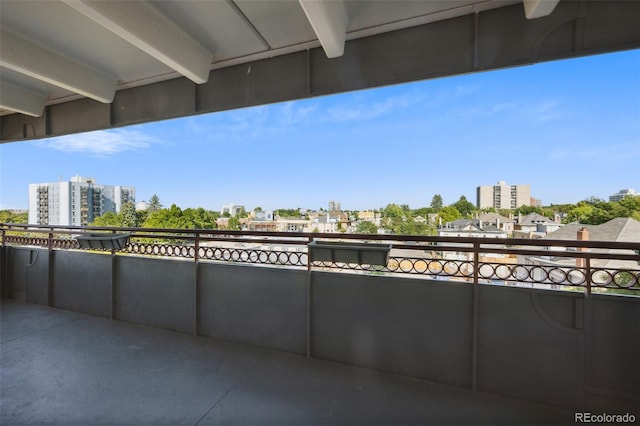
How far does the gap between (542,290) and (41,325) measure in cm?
507

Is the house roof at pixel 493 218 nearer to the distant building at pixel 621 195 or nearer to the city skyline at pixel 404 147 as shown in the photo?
the city skyline at pixel 404 147

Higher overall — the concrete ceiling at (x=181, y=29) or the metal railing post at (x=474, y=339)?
the concrete ceiling at (x=181, y=29)

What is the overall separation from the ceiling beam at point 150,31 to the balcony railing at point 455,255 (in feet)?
5.33

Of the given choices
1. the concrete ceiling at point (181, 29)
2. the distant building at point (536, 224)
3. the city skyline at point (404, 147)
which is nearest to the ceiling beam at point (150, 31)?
the concrete ceiling at point (181, 29)

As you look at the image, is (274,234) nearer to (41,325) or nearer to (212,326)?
(212,326)

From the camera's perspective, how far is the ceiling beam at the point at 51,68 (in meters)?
2.05

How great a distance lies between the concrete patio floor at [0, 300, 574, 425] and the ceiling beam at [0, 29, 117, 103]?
103 inches

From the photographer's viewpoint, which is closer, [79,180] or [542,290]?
[542,290]

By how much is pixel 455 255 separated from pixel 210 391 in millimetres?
2143

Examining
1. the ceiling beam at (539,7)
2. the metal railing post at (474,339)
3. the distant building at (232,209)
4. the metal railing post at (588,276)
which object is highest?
the ceiling beam at (539,7)

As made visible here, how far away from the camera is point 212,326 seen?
2.61m

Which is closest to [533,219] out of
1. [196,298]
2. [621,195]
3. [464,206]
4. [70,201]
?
[621,195]

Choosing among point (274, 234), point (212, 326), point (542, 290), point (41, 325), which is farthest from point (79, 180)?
point (542, 290)

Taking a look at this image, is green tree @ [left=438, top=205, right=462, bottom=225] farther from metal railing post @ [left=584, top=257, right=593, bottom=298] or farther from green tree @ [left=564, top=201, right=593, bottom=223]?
metal railing post @ [left=584, top=257, right=593, bottom=298]
